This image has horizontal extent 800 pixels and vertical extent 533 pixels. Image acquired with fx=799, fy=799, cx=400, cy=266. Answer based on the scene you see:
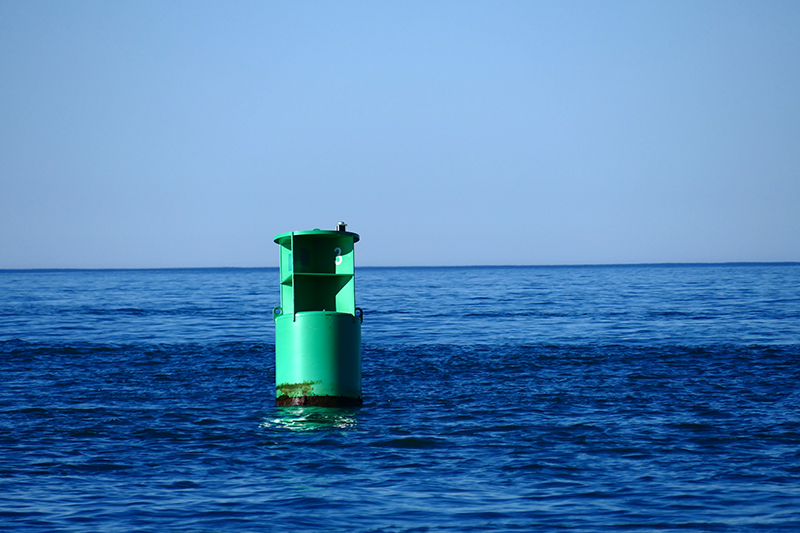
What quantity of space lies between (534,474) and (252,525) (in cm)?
340

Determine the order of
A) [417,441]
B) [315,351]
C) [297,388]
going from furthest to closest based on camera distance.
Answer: [297,388]
[315,351]
[417,441]

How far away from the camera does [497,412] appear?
13.3 metres

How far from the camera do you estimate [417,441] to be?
36.2 feet

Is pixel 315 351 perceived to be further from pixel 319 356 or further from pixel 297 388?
pixel 297 388

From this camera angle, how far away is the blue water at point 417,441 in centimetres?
782

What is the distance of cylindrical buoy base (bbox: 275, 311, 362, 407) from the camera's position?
41.5 feet

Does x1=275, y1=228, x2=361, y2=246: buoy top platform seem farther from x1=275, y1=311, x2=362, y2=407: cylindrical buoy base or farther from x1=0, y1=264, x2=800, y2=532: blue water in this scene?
Result: x1=0, y1=264, x2=800, y2=532: blue water

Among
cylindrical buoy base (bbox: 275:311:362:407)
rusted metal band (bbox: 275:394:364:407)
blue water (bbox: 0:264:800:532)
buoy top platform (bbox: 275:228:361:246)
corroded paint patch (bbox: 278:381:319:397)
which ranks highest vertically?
buoy top platform (bbox: 275:228:361:246)

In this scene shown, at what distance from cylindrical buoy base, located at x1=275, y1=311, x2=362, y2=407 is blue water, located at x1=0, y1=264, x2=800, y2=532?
322 millimetres

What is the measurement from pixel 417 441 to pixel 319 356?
245cm

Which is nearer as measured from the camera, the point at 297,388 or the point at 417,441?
the point at 417,441

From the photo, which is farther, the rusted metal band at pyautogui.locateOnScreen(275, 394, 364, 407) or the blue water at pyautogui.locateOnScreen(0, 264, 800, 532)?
the rusted metal band at pyautogui.locateOnScreen(275, 394, 364, 407)

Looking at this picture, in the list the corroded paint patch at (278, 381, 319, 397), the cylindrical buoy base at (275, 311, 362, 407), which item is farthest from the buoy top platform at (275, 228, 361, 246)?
the corroded paint patch at (278, 381, 319, 397)

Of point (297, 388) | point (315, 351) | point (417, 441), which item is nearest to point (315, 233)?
point (315, 351)
